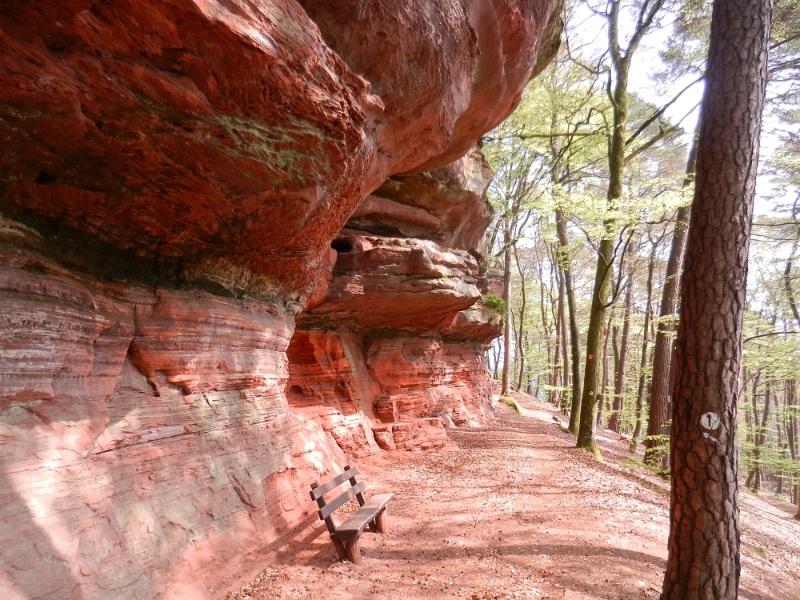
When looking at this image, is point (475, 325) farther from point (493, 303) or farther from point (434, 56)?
point (434, 56)

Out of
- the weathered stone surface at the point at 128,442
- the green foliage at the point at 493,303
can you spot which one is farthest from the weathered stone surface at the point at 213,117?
the green foliage at the point at 493,303

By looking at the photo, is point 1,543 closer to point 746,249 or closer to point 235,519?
point 235,519

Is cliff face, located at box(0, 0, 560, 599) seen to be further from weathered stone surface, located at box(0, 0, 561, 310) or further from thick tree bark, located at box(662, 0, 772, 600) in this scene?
thick tree bark, located at box(662, 0, 772, 600)

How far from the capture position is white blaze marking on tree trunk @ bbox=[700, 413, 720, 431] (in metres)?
3.85

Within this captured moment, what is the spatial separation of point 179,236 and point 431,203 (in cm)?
671

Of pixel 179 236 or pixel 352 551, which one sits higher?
pixel 179 236

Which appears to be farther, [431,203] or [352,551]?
[431,203]

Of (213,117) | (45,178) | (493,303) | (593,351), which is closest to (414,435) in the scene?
(593,351)

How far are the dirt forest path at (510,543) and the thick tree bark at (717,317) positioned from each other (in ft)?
2.72

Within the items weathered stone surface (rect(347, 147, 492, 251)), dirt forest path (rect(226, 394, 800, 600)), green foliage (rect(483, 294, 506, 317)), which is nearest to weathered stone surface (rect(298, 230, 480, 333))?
weathered stone surface (rect(347, 147, 492, 251))

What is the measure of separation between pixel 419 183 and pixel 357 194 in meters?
3.94

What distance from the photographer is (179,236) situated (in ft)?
15.2

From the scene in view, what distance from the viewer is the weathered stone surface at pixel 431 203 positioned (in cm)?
935

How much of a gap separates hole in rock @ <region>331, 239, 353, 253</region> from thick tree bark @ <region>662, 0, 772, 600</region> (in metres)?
6.15
